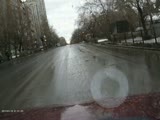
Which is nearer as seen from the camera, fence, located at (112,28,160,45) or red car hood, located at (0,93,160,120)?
red car hood, located at (0,93,160,120)

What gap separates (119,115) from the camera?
7.88 metres

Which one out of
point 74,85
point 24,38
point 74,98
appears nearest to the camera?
point 74,98

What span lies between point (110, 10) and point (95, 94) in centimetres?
5620

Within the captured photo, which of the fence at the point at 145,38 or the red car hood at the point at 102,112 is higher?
the fence at the point at 145,38

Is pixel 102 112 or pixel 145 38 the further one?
pixel 145 38

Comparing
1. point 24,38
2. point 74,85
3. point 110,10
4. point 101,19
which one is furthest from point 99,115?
point 24,38

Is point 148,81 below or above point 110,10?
below

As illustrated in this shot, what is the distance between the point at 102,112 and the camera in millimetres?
8477

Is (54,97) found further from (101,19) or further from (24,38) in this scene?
(24,38)

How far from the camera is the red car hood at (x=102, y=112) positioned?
7707 millimetres

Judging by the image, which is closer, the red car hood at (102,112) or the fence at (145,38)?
the red car hood at (102,112)

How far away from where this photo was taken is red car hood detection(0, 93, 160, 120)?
303 inches

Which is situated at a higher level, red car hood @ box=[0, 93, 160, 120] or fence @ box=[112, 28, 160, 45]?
fence @ box=[112, 28, 160, 45]

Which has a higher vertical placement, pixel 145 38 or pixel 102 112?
pixel 145 38
